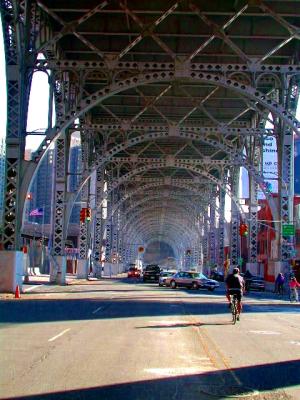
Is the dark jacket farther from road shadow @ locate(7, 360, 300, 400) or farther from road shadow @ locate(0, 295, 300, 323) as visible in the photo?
road shadow @ locate(7, 360, 300, 400)

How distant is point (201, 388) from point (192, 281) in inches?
1726

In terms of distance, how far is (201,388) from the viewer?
378 inches

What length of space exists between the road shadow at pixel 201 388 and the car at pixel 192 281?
40602 mm

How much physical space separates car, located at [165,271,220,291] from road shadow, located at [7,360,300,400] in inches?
1598

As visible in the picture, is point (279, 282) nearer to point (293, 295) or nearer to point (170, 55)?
point (293, 295)

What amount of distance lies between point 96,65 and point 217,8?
6.72 metres

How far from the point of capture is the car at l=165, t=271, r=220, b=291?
51750 mm

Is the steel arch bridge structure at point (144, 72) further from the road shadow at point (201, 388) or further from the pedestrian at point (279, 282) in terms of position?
the road shadow at point (201, 388)

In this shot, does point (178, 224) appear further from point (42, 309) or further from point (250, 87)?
point (42, 309)

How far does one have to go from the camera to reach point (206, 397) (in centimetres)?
901

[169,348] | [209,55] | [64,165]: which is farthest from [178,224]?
[169,348]

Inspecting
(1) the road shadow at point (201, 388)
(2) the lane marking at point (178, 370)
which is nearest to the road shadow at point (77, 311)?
(2) the lane marking at point (178, 370)

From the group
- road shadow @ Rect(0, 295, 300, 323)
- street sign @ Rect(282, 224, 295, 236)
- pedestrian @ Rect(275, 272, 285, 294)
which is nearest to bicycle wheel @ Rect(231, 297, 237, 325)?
road shadow @ Rect(0, 295, 300, 323)

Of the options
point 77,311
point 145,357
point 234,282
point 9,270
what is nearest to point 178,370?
point 145,357
